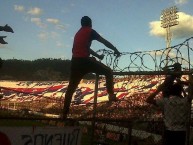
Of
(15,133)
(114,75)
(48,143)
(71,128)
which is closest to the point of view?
(15,133)

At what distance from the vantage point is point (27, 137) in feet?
14.1

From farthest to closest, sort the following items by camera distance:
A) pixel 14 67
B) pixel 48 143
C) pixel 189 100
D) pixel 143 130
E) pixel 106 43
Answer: pixel 14 67, pixel 143 130, pixel 106 43, pixel 189 100, pixel 48 143

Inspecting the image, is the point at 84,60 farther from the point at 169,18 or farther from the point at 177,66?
the point at 169,18

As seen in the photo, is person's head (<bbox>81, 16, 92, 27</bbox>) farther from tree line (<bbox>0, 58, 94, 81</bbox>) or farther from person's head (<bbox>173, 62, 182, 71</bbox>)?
tree line (<bbox>0, 58, 94, 81</bbox>)

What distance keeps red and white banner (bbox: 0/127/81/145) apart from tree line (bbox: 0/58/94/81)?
60946 mm

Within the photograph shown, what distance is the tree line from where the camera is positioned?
222 ft

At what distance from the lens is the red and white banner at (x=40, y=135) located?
4129mm

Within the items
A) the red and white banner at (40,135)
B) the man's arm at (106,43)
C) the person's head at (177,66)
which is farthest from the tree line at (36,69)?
the red and white banner at (40,135)

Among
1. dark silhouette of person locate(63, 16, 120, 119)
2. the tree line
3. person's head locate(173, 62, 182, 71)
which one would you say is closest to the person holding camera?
person's head locate(173, 62, 182, 71)

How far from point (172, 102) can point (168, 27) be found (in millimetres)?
46728

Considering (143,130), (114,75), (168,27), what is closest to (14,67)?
(168,27)

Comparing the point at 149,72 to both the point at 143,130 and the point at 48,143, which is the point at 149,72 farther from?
the point at 143,130

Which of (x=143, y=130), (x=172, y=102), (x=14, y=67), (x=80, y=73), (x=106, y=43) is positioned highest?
(x=14, y=67)

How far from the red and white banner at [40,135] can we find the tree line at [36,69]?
60946 millimetres
